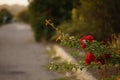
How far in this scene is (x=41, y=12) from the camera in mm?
22859

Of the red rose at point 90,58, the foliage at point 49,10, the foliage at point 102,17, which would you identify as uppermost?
the foliage at point 49,10

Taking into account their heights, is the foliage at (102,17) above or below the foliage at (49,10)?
below

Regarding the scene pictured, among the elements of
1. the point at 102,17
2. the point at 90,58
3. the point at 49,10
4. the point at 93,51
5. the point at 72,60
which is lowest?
the point at 90,58

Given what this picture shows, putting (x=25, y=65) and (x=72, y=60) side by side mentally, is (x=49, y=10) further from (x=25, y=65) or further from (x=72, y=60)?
(x=72, y=60)

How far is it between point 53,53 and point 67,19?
5.92 metres

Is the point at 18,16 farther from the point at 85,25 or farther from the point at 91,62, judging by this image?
the point at 91,62

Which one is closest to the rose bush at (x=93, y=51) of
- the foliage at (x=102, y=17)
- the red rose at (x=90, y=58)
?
the red rose at (x=90, y=58)

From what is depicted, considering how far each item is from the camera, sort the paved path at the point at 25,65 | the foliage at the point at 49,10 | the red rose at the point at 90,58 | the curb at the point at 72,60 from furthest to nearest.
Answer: the foliage at the point at 49,10
the paved path at the point at 25,65
the curb at the point at 72,60
the red rose at the point at 90,58

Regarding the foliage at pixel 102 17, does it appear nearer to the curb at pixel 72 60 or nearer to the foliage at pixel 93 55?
the curb at pixel 72 60

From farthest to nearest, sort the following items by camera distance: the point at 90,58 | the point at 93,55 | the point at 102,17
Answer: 1. the point at 102,17
2. the point at 93,55
3. the point at 90,58

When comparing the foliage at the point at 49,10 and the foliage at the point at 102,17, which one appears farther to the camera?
the foliage at the point at 49,10

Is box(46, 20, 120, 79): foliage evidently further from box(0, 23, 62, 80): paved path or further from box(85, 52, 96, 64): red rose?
box(0, 23, 62, 80): paved path

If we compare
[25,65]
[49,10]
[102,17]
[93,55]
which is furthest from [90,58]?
[49,10]

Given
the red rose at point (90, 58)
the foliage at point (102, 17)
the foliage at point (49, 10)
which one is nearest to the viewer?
the red rose at point (90, 58)
